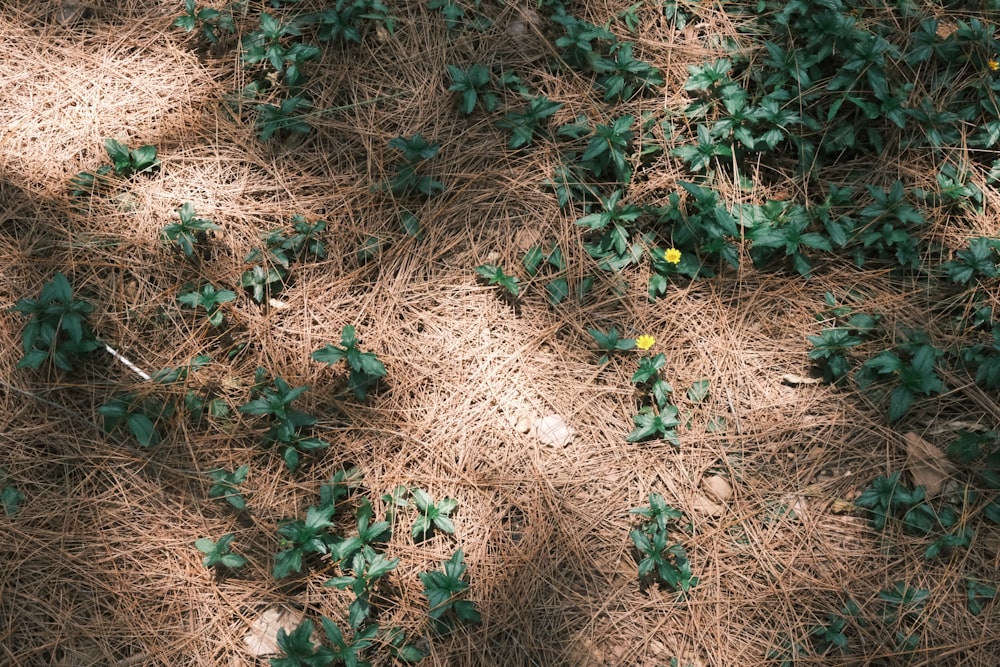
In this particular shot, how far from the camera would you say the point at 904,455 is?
262 centimetres

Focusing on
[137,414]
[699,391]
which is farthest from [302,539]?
[699,391]

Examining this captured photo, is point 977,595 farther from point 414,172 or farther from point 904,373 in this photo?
point 414,172

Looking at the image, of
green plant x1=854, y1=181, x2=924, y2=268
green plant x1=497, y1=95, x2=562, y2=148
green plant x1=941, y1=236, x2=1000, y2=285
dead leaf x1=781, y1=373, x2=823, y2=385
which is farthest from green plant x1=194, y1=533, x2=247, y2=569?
green plant x1=941, y1=236, x2=1000, y2=285

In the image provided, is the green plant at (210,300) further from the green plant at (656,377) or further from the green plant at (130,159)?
the green plant at (656,377)

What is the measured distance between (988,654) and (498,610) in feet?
4.97

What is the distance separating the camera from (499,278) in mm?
2826

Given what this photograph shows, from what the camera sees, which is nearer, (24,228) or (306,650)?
(306,650)

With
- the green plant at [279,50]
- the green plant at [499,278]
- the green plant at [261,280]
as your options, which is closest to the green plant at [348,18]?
the green plant at [279,50]

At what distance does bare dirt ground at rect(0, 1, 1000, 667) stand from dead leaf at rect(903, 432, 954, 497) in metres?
0.04

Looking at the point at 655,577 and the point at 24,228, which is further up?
the point at 24,228

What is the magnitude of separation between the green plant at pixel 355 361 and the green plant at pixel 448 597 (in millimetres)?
659

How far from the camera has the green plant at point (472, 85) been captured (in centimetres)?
302

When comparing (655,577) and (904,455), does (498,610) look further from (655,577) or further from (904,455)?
(904,455)

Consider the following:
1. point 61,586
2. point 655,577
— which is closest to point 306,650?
point 61,586
